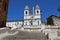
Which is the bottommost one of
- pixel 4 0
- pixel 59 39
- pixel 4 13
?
pixel 59 39

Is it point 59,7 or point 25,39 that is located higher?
point 59,7

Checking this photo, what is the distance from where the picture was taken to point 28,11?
74.1 m

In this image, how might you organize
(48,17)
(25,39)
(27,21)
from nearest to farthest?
(25,39), (48,17), (27,21)

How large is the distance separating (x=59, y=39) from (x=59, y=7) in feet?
118

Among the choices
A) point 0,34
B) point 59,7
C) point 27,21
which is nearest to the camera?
point 0,34

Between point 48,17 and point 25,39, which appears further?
point 48,17

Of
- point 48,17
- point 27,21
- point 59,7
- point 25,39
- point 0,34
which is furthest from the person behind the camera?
point 27,21

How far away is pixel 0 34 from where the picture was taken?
586 inches

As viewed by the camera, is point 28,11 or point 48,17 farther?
point 28,11

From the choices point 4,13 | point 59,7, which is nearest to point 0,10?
point 4,13

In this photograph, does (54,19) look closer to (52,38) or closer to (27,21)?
(27,21)

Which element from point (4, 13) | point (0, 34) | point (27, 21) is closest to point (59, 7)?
point (27, 21)

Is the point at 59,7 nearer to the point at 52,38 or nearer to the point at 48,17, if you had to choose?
the point at 48,17

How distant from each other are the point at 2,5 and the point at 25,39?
6542mm
